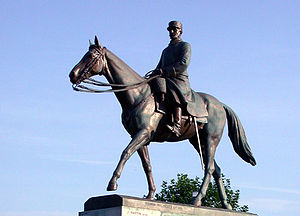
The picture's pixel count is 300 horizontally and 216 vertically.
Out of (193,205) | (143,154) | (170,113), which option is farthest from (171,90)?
(193,205)

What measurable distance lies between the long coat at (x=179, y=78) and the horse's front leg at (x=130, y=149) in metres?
1.07

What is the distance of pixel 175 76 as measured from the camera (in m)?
12.9

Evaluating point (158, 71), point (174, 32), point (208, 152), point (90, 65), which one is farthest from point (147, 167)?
point (174, 32)

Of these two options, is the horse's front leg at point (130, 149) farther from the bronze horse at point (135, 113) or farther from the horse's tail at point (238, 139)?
the horse's tail at point (238, 139)

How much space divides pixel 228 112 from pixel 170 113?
2.09m

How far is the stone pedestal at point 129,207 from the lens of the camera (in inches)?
423

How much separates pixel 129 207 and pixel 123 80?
2.77 meters

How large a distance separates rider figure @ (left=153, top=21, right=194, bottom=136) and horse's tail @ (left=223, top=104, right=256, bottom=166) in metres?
1.62

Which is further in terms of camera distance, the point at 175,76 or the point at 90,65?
the point at 175,76

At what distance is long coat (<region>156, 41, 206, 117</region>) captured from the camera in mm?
12641

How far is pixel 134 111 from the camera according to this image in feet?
40.0

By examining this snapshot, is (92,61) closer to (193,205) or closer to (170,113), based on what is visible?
(170,113)

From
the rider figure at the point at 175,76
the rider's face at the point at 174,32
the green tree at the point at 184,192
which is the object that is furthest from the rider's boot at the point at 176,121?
the green tree at the point at 184,192

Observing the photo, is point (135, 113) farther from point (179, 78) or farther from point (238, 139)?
point (238, 139)
